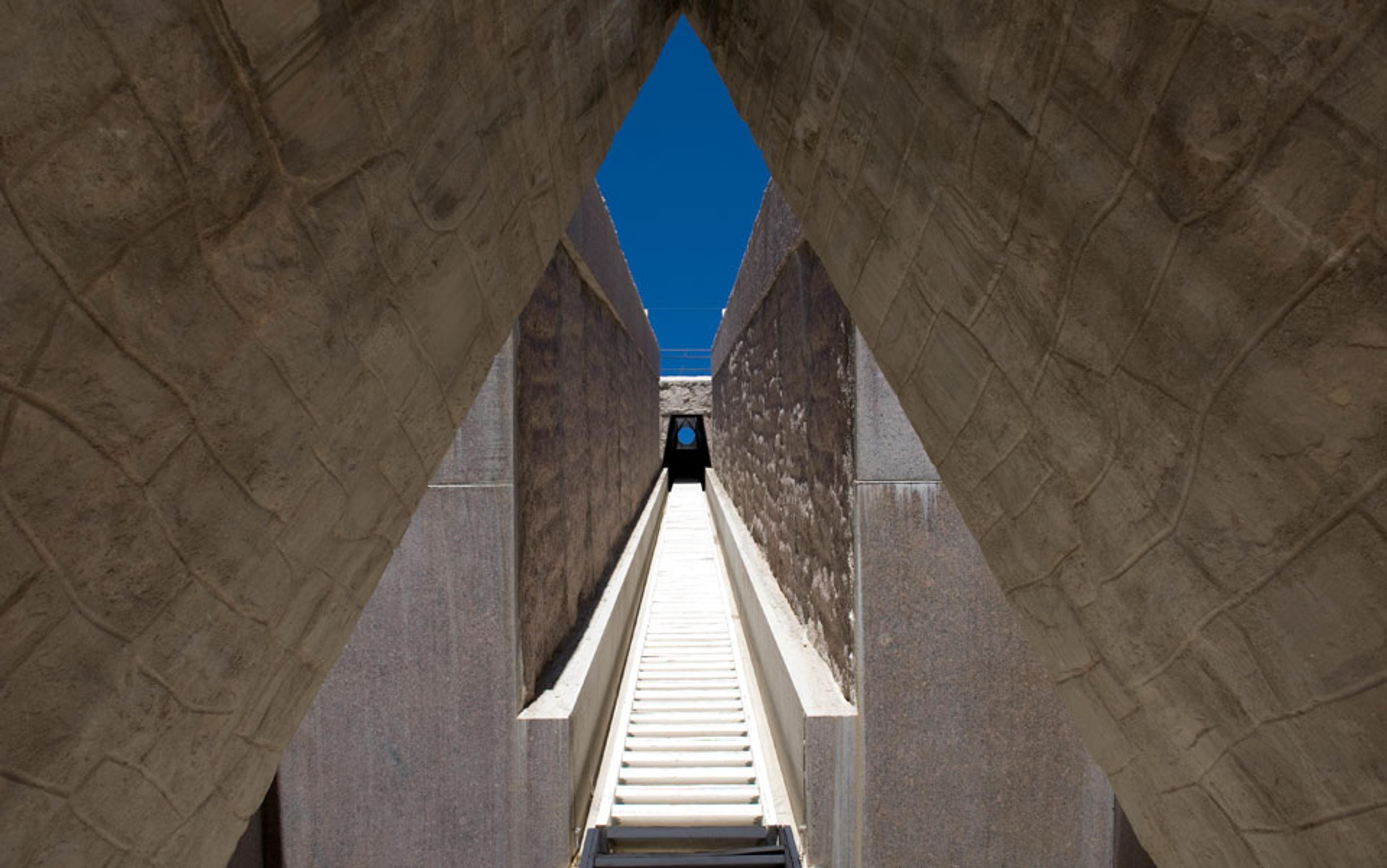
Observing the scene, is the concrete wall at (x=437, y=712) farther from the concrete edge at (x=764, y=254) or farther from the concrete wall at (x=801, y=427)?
the concrete edge at (x=764, y=254)

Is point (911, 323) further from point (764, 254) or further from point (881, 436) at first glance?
point (764, 254)

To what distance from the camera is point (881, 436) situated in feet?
9.88

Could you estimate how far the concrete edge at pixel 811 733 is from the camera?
10.0 feet

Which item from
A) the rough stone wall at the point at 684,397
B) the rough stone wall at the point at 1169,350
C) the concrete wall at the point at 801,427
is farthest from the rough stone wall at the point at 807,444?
the rough stone wall at the point at 684,397

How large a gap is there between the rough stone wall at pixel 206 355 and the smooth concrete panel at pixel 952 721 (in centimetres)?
223

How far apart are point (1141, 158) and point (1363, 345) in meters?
0.30

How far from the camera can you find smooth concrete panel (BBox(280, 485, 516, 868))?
310 centimetres

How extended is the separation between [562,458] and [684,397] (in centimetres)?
1283

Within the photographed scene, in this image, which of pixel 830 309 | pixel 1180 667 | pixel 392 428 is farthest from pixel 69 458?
pixel 830 309

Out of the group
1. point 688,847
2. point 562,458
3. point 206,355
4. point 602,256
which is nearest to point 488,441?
point 562,458

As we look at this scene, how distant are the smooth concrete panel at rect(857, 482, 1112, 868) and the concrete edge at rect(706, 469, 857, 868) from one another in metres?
0.11

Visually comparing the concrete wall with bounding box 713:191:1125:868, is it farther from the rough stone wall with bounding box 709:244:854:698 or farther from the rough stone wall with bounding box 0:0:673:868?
the rough stone wall with bounding box 0:0:673:868

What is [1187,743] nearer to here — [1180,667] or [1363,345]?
[1180,667]

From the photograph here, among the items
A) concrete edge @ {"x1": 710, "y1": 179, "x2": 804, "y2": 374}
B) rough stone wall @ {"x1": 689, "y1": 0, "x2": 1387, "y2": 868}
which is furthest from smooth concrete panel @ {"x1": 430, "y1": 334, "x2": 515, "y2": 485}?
rough stone wall @ {"x1": 689, "y1": 0, "x2": 1387, "y2": 868}
